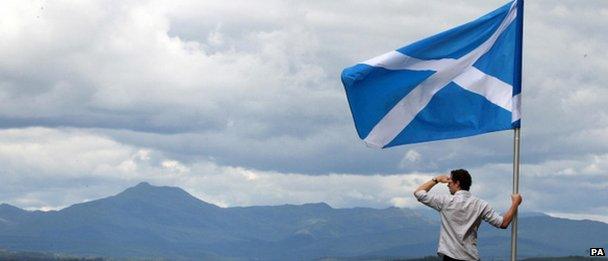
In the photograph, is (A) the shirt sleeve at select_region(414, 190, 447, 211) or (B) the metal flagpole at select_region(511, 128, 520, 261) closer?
(A) the shirt sleeve at select_region(414, 190, 447, 211)

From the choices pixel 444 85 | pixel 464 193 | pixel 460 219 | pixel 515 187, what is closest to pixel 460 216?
pixel 460 219

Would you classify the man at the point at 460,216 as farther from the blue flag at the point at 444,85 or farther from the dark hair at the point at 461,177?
the blue flag at the point at 444,85

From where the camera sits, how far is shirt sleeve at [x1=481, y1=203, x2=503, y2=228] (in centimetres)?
1803

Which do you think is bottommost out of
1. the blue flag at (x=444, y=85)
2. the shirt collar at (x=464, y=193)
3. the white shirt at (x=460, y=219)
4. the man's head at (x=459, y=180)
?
the white shirt at (x=460, y=219)

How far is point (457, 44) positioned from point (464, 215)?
487cm

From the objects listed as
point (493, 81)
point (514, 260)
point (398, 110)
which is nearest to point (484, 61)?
point (493, 81)

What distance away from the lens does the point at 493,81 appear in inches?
843

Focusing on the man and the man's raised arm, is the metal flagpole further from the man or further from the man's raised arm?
the man's raised arm

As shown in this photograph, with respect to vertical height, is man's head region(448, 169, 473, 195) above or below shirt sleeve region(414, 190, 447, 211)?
above

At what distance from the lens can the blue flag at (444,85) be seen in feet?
69.4

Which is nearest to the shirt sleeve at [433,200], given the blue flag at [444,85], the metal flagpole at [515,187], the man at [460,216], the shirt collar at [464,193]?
the man at [460,216]

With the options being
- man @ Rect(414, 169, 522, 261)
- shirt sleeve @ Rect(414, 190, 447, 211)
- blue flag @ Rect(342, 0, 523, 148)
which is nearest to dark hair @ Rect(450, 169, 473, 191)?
man @ Rect(414, 169, 522, 261)

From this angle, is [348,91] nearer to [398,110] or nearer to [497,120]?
[398,110]

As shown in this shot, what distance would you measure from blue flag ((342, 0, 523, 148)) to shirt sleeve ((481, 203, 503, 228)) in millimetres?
2855
